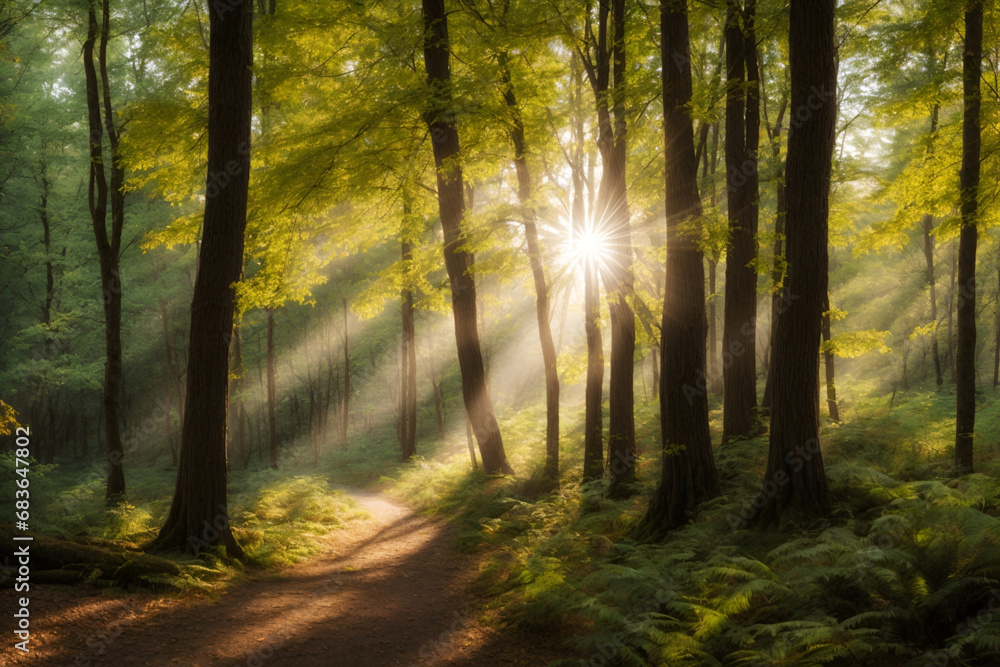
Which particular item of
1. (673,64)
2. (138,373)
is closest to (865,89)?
(673,64)

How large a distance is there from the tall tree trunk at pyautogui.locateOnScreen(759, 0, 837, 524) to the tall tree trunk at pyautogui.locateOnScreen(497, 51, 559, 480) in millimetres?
4938

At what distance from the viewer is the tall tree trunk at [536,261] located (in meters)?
10.4

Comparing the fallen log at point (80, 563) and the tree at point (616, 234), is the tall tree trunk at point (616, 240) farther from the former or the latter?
the fallen log at point (80, 563)

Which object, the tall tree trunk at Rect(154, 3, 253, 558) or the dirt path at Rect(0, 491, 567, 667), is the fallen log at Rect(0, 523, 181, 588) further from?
the tall tree trunk at Rect(154, 3, 253, 558)

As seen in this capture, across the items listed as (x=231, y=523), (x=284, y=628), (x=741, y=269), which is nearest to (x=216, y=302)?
(x=231, y=523)

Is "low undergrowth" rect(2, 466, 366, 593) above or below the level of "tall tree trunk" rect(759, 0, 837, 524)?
below

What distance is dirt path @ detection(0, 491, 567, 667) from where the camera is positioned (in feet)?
13.9

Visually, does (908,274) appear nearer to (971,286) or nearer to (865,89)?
(865,89)

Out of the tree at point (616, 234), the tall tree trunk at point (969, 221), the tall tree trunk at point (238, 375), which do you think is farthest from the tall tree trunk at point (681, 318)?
the tall tree trunk at point (238, 375)

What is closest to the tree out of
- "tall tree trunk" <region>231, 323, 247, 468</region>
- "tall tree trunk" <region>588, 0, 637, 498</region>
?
"tall tree trunk" <region>588, 0, 637, 498</region>

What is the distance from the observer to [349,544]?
30.2 feet

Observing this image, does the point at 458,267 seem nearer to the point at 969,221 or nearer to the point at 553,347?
the point at 553,347

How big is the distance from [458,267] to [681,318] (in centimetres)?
587

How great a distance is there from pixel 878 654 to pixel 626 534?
398 cm
